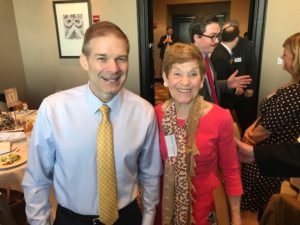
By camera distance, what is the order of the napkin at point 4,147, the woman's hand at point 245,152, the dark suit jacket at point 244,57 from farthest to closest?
the dark suit jacket at point 244,57 < the napkin at point 4,147 < the woman's hand at point 245,152

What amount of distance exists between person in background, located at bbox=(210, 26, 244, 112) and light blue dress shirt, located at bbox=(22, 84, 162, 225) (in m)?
2.23

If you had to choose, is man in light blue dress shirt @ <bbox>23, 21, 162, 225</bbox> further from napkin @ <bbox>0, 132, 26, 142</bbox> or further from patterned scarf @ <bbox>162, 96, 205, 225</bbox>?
napkin @ <bbox>0, 132, 26, 142</bbox>

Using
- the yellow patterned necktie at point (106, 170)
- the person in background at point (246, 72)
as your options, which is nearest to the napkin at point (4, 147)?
the yellow patterned necktie at point (106, 170)

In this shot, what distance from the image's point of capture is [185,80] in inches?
48.4

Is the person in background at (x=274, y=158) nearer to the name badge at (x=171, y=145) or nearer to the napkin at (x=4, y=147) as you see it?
the name badge at (x=171, y=145)

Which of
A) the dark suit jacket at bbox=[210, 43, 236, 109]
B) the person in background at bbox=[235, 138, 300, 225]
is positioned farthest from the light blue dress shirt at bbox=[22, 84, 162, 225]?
the dark suit jacket at bbox=[210, 43, 236, 109]

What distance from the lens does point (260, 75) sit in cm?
358

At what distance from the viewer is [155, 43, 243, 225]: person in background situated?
1.24m

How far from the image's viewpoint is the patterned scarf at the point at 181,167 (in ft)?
4.10

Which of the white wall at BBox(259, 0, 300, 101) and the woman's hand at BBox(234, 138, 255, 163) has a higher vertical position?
the white wall at BBox(259, 0, 300, 101)

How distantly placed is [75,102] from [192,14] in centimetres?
882

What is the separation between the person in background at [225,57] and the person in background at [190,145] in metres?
1.97

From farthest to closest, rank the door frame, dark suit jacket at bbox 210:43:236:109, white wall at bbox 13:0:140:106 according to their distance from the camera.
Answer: white wall at bbox 13:0:140:106 → the door frame → dark suit jacket at bbox 210:43:236:109

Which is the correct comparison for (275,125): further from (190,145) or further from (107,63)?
(107,63)
